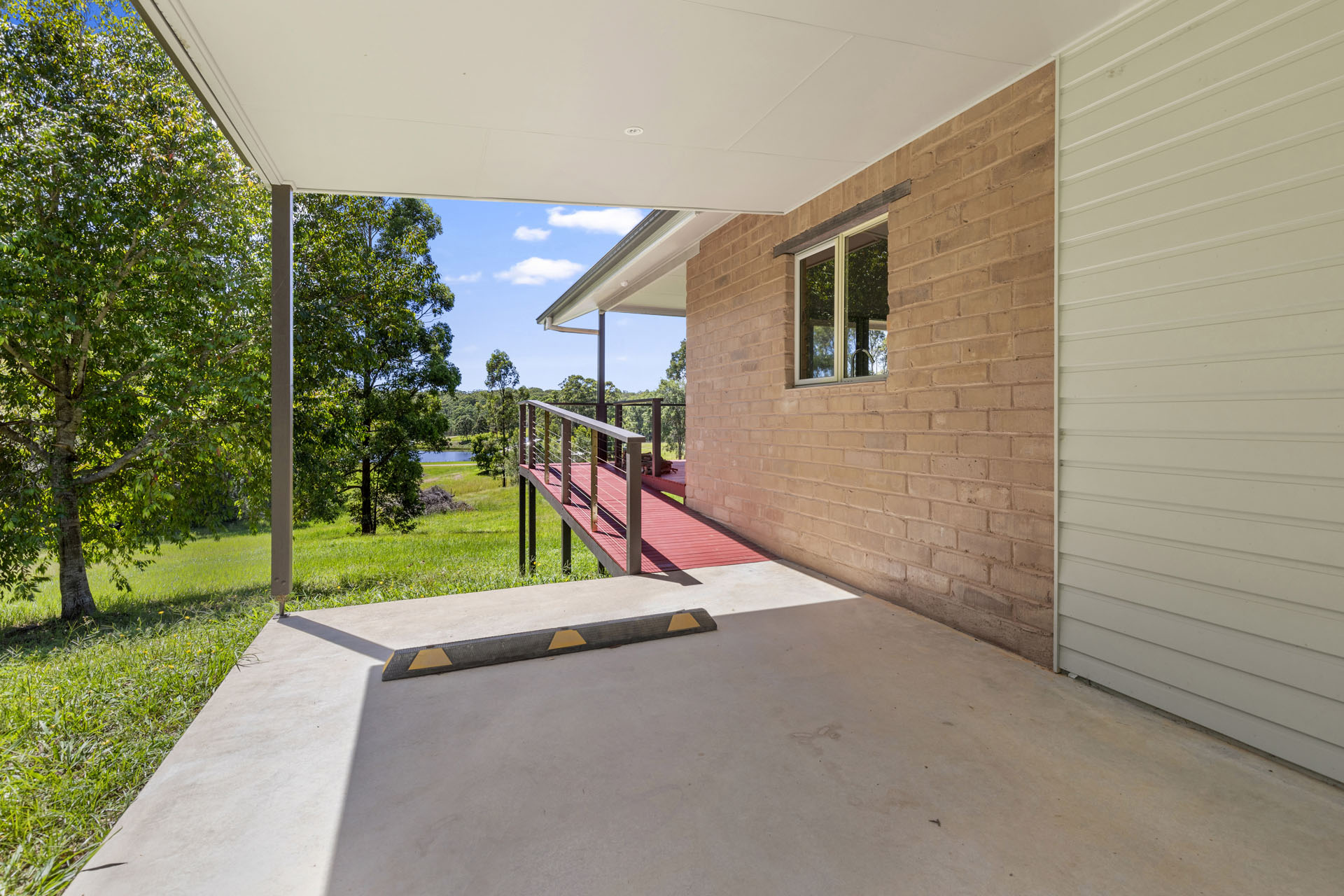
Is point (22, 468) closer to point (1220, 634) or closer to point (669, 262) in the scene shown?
point (669, 262)

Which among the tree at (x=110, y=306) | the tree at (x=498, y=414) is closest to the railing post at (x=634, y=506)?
the tree at (x=110, y=306)

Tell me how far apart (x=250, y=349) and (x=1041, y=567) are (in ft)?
32.0

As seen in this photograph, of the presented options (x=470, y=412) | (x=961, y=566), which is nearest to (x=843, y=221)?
(x=961, y=566)

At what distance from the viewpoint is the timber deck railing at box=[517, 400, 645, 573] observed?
4.17m

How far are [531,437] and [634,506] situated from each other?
14.0 ft

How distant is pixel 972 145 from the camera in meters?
3.00

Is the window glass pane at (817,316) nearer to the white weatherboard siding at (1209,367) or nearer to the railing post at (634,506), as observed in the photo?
the railing post at (634,506)

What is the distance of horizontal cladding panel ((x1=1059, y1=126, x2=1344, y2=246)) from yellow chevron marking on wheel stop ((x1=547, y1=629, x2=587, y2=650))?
2.76 metres

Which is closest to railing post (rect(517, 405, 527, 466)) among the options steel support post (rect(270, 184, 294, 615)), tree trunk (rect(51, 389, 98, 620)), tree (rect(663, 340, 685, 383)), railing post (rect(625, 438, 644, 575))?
railing post (rect(625, 438, 644, 575))

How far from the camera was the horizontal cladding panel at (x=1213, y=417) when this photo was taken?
181cm

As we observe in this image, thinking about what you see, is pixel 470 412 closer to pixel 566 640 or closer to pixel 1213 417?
pixel 566 640

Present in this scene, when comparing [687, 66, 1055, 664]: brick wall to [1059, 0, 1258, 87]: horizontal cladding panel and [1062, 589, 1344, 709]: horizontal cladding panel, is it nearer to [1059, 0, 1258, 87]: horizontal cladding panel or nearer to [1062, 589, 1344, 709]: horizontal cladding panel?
[1059, 0, 1258, 87]: horizontal cladding panel

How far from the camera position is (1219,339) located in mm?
2051

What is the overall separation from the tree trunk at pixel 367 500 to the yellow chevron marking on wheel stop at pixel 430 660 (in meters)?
11.3
